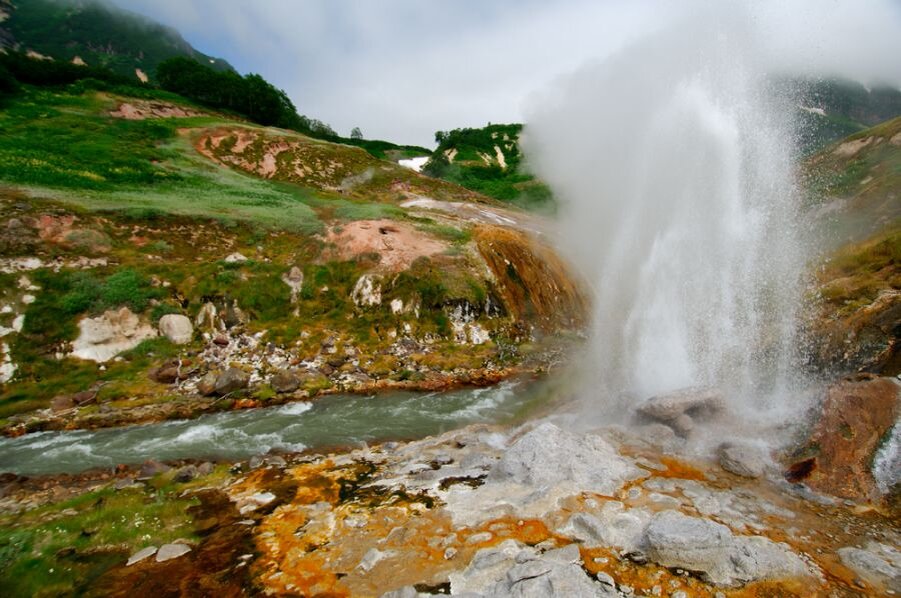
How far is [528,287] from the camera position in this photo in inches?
1025

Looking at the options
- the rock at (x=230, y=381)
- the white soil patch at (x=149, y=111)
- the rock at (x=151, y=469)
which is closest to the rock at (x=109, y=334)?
the rock at (x=230, y=381)

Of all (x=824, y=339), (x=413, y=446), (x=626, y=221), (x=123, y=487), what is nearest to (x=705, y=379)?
(x=824, y=339)

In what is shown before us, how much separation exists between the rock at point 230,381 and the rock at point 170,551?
29.4ft

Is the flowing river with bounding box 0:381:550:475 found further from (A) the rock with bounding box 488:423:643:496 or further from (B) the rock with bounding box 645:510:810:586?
(B) the rock with bounding box 645:510:810:586

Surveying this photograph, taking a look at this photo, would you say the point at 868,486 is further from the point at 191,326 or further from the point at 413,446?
the point at 191,326

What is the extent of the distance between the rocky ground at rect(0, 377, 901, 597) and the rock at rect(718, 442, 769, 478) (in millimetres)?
32

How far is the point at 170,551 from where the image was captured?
296 inches

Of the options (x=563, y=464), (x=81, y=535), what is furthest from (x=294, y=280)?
(x=563, y=464)

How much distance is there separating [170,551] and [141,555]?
43 centimetres

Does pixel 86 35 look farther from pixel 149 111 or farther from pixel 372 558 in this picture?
pixel 372 558

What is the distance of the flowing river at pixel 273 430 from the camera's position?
475 inches

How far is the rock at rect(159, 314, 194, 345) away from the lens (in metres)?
18.1

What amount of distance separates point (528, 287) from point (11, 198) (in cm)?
2680

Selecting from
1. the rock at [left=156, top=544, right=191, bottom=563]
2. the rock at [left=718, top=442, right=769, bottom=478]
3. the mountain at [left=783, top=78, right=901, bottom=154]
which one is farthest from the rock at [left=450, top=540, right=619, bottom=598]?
the mountain at [left=783, top=78, right=901, bottom=154]
